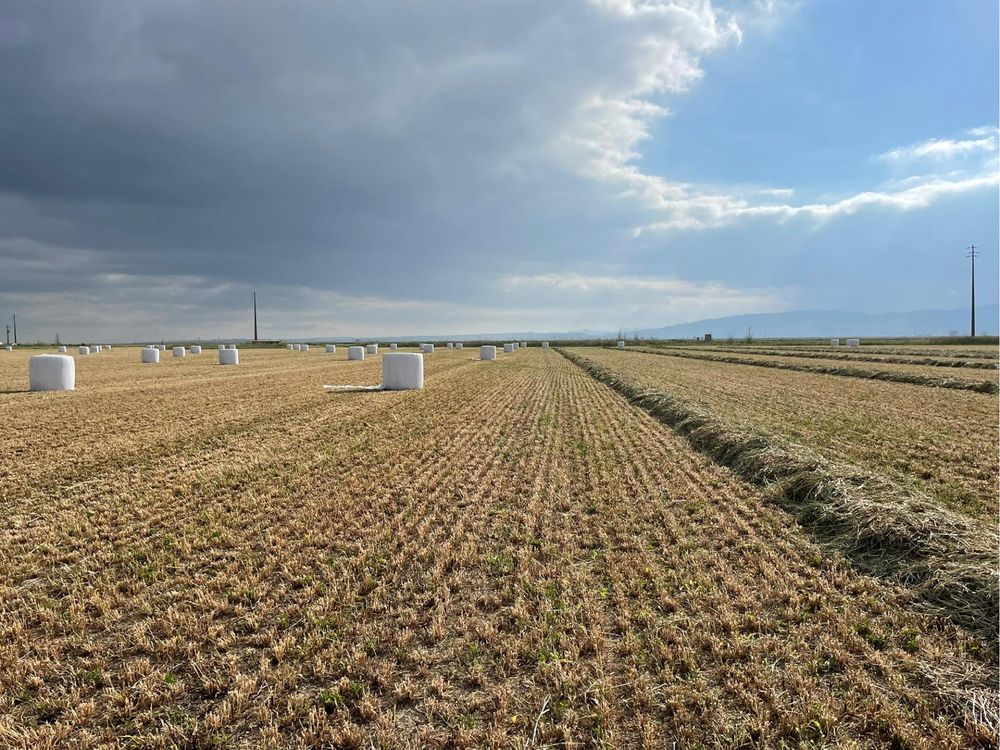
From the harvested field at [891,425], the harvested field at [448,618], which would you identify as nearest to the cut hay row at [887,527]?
the harvested field at [448,618]

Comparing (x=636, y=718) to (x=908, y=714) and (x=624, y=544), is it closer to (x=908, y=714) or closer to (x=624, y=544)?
(x=908, y=714)

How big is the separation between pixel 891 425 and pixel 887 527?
8.95 meters

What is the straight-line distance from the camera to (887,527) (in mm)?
6227

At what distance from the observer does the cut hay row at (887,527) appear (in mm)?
4941

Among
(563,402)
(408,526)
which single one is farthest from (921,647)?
(563,402)

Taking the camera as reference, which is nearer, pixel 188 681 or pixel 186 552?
pixel 188 681

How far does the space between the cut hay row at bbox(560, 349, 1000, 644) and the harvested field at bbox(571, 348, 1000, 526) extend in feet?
3.10

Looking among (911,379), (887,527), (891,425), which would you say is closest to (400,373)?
(891,425)

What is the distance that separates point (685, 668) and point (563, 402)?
605 inches

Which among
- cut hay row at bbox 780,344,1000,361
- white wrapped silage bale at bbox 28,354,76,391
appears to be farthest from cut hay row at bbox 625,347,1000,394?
white wrapped silage bale at bbox 28,354,76,391

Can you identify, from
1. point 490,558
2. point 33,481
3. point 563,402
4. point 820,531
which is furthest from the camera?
point 563,402

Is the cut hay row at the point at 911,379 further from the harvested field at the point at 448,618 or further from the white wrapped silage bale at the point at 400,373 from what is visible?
the white wrapped silage bale at the point at 400,373

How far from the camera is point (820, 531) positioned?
6.81m

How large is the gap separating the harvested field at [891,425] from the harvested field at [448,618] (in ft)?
9.59
